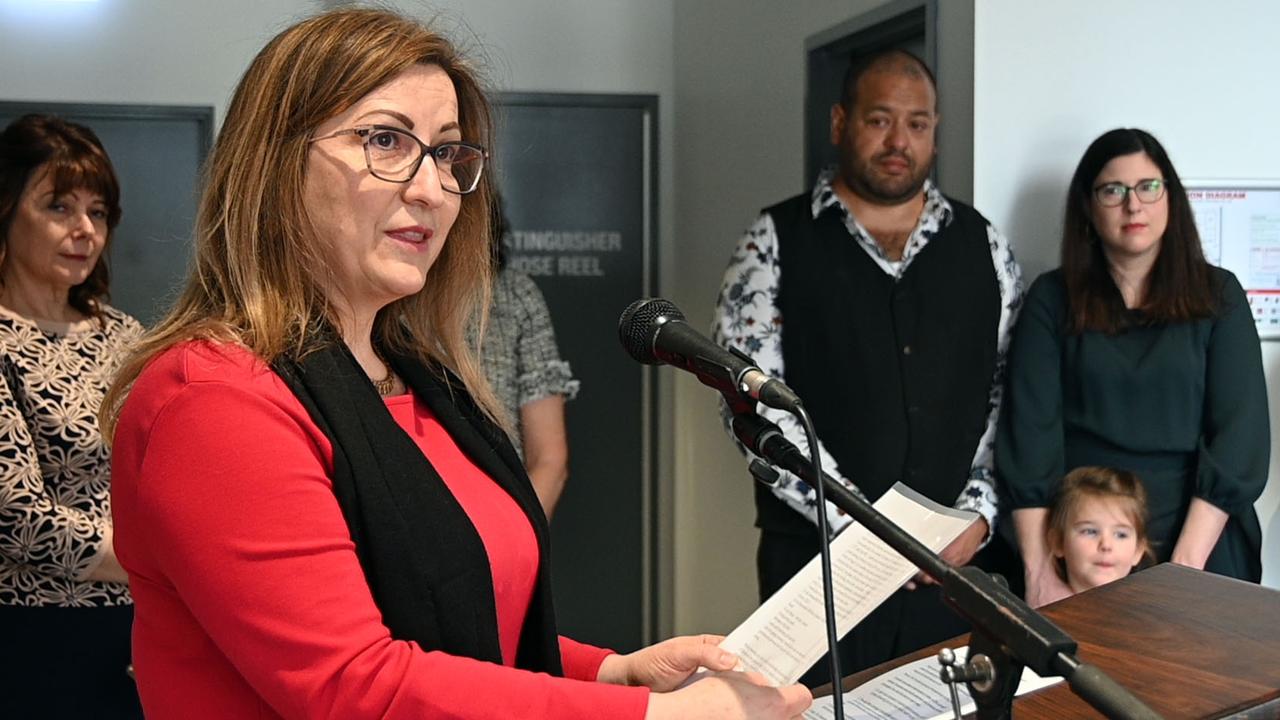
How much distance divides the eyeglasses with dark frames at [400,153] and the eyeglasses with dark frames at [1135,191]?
2.11 metres

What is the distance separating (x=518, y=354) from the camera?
3.60m

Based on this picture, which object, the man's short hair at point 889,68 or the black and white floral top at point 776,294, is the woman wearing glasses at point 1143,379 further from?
the man's short hair at point 889,68

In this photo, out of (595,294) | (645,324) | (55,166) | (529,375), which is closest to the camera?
(645,324)

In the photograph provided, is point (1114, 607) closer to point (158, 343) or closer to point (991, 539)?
point (158, 343)

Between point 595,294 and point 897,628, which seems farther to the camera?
point 595,294

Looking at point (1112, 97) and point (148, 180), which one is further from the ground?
point (1112, 97)

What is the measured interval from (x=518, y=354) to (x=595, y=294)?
1418mm

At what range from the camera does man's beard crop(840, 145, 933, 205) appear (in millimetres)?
3160

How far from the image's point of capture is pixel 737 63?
459 centimetres

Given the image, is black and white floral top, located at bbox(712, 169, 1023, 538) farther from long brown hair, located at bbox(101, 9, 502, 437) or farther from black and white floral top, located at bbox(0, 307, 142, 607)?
long brown hair, located at bbox(101, 9, 502, 437)

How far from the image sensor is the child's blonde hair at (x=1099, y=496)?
9.83 feet

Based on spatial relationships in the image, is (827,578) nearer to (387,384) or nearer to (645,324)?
(645,324)

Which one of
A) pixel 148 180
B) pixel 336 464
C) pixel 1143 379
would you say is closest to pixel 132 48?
pixel 148 180

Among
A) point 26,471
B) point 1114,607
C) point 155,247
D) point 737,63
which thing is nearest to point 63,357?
point 26,471
